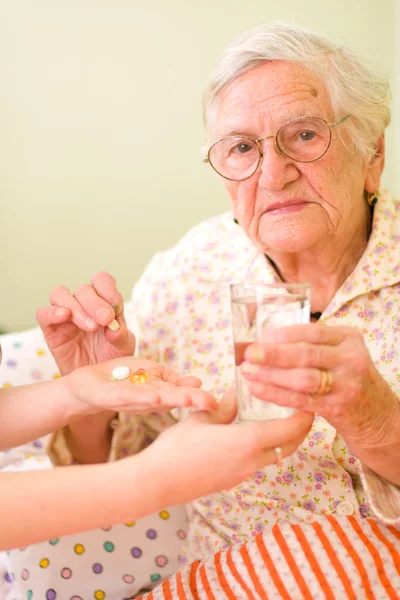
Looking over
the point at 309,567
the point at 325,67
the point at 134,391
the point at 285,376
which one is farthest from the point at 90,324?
the point at 325,67

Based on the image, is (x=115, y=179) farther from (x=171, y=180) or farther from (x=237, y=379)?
(x=237, y=379)

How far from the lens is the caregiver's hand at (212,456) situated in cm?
92

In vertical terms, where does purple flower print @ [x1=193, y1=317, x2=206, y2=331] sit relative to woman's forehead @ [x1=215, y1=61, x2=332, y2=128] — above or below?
below

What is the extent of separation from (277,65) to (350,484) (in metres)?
0.96

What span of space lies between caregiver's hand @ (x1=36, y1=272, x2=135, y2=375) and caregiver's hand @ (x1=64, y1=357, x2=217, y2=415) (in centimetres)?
13

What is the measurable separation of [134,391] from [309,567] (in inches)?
19.0

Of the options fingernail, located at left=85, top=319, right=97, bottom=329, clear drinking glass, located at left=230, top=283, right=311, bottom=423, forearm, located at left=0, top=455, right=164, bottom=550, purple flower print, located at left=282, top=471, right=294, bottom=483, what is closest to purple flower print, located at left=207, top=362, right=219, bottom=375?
purple flower print, located at left=282, top=471, right=294, bottom=483

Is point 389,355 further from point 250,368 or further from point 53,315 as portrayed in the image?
point 53,315

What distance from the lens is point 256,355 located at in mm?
955

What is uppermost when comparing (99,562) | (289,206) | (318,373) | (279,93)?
(279,93)

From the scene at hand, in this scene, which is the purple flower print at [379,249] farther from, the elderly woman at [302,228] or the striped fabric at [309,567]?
the striped fabric at [309,567]

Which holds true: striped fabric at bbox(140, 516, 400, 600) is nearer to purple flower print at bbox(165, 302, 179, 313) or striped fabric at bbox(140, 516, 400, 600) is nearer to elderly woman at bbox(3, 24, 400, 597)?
elderly woman at bbox(3, 24, 400, 597)

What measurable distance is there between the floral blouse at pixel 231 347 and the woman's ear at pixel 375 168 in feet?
0.18

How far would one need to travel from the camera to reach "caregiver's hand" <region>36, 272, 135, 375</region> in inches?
54.5
